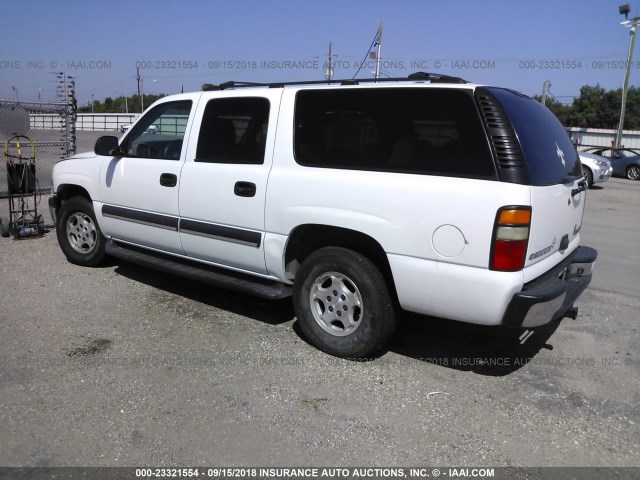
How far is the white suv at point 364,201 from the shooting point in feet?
11.1

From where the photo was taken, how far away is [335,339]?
413 cm

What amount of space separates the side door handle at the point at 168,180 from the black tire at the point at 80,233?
4.51 feet

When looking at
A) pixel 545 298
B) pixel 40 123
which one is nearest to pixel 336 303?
pixel 545 298

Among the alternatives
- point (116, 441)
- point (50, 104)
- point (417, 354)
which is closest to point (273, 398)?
point (116, 441)

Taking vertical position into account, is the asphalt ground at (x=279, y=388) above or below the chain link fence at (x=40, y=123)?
below

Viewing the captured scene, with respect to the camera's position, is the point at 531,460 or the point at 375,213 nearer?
the point at 531,460

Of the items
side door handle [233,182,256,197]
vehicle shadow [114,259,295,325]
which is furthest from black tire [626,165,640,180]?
side door handle [233,182,256,197]

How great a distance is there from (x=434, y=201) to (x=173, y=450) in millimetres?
2113

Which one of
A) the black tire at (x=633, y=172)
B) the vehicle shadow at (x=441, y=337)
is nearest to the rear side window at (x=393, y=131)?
the vehicle shadow at (x=441, y=337)

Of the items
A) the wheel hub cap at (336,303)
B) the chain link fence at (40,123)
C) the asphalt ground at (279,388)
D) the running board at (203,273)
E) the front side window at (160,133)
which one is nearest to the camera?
the asphalt ground at (279,388)

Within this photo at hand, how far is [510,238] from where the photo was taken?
10.8ft

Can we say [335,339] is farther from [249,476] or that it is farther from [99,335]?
[99,335]

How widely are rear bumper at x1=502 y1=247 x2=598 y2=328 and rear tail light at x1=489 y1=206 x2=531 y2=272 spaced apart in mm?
219

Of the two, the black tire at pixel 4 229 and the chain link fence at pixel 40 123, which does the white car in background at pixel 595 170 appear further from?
the black tire at pixel 4 229
